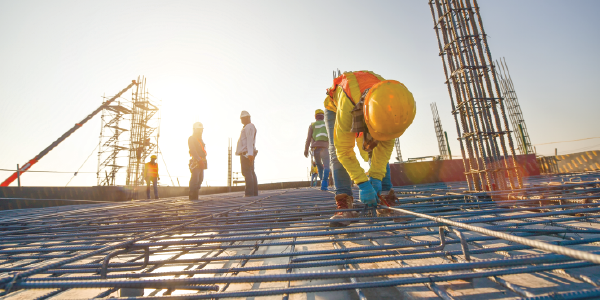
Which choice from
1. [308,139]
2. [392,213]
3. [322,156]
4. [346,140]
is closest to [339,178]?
[346,140]

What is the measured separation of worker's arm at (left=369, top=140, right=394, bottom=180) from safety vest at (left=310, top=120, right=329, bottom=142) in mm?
3261

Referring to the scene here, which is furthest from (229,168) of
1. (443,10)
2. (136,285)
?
→ (136,285)

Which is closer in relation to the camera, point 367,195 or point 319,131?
point 367,195

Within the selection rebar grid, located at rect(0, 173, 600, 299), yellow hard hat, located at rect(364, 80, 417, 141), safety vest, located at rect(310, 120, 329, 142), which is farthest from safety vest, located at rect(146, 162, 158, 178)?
yellow hard hat, located at rect(364, 80, 417, 141)

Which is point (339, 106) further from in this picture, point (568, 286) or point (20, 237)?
point (20, 237)

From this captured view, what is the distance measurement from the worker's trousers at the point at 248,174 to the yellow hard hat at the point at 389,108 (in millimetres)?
4073

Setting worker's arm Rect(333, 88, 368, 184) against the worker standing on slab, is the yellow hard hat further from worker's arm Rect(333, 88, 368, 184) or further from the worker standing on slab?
the worker standing on slab

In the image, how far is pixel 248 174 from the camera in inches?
224

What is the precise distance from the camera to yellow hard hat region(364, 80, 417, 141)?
1935mm

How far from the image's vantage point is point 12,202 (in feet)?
25.3

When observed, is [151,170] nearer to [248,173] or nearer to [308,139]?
[248,173]

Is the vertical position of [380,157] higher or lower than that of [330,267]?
higher

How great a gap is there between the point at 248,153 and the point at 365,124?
3788mm

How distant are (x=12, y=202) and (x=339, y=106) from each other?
10790mm
